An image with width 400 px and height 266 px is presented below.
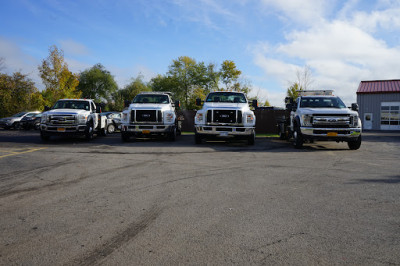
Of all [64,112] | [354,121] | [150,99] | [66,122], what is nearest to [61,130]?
[66,122]

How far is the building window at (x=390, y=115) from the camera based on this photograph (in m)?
39.0

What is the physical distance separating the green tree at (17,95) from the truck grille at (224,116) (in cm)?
3313

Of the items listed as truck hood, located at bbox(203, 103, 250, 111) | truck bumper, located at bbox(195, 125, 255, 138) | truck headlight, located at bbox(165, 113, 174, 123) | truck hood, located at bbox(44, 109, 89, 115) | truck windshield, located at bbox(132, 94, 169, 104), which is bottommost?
truck bumper, located at bbox(195, 125, 255, 138)

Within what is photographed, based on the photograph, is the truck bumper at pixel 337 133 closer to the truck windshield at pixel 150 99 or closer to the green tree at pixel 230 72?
the truck windshield at pixel 150 99

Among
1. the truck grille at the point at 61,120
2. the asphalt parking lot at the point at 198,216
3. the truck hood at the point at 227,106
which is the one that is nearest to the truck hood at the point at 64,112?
the truck grille at the point at 61,120

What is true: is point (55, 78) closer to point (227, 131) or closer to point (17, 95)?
point (17, 95)

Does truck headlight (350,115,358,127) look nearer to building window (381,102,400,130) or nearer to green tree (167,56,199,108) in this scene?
building window (381,102,400,130)

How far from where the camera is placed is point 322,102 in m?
14.1

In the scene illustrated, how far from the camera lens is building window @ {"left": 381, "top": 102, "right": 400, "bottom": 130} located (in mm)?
38969

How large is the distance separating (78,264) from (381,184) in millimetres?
5669

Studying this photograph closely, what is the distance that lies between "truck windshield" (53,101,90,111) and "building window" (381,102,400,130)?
35.0 metres

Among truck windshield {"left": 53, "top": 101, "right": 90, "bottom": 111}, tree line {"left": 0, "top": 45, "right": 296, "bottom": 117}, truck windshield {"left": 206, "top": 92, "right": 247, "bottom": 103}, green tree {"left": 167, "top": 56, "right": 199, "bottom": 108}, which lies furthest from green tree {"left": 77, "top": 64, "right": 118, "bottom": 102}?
truck windshield {"left": 206, "top": 92, "right": 247, "bottom": 103}

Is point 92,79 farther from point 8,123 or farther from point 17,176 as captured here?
point 17,176

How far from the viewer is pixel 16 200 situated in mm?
5082
